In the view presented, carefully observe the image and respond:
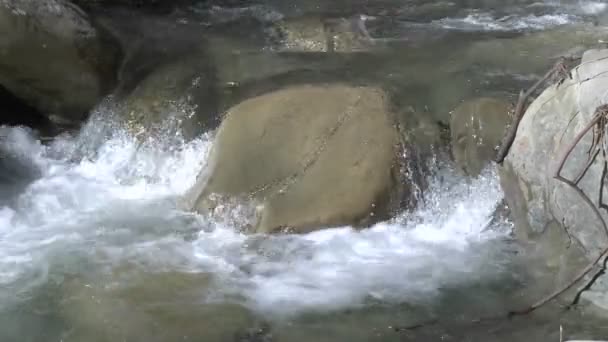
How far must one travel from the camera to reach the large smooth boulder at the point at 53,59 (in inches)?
279

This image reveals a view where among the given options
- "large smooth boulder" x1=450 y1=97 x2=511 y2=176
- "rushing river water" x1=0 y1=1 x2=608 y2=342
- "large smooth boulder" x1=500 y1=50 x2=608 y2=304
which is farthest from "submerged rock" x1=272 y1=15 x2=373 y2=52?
"large smooth boulder" x1=500 y1=50 x2=608 y2=304

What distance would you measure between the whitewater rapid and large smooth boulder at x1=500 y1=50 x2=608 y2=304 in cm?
41

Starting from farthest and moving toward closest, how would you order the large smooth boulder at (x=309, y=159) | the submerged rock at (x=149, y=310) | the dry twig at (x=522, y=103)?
the large smooth boulder at (x=309, y=159) < the dry twig at (x=522, y=103) < the submerged rock at (x=149, y=310)

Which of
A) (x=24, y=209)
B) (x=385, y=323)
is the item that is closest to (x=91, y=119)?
(x=24, y=209)

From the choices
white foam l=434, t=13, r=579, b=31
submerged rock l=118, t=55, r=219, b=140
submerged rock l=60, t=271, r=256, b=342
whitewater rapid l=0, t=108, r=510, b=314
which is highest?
white foam l=434, t=13, r=579, b=31


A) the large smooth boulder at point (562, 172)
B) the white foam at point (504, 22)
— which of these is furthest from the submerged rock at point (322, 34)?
the large smooth boulder at point (562, 172)

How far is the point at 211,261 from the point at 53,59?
309 cm

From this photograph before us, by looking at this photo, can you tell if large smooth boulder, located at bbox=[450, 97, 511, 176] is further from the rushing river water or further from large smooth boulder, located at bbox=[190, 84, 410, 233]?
large smooth boulder, located at bbox=[190, 84, 410, 233]

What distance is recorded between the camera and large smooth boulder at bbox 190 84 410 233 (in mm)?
5609

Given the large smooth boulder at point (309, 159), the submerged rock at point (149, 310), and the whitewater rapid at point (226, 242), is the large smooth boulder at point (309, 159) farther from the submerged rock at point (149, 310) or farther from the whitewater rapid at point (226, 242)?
the submerged rock at point (149, 310)

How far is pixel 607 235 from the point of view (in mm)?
4539

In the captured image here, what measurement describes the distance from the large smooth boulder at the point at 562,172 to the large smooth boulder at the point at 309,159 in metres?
0.96

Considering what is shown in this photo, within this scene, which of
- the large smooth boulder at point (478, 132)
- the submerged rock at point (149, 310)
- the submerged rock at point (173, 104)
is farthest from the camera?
the submerged rock at point (173, 104)

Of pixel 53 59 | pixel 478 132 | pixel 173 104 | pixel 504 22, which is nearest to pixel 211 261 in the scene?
pixel 173 104
